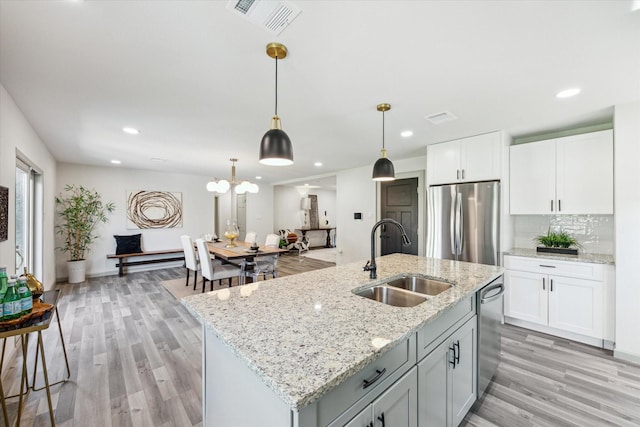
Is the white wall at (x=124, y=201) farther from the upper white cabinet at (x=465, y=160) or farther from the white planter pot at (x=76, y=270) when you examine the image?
the upper white cabinet at (x=465, y=160)

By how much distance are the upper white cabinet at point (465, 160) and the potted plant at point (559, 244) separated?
3.19ft

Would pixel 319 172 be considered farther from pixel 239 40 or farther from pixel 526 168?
pixel 239 40

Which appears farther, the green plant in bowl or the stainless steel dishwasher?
the green plant in bowl

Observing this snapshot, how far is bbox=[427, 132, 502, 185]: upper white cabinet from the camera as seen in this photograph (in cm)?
338

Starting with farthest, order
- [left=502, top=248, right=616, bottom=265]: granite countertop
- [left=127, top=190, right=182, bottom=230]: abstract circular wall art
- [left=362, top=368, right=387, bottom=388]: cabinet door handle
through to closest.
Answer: [left=127, top=190, right=182, bottom=230]: abstract circular wall art
[left=502, top=248, right=616, bottom=265]: granite countertop
[left=362, top=368, right=387, bottom=388]: cabinet door handle

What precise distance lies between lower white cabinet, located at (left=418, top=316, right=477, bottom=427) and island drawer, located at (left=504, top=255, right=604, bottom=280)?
1.87 metres

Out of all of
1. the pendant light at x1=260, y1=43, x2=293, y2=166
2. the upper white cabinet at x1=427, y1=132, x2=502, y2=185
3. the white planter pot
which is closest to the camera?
the pendant light at x1=260, y1=43, x2=293, y2=166

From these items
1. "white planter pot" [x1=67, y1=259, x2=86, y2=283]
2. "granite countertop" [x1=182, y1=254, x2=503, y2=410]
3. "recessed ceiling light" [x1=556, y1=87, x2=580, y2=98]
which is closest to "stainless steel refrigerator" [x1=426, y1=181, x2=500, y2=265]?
"recessed ceiling light" [x1=556, y1=87, x2=580, y2=98]

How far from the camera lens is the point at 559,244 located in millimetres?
3215

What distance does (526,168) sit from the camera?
3328 millimetres

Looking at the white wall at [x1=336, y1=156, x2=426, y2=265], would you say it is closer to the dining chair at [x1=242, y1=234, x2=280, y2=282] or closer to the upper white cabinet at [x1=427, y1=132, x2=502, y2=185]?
the upper white cabinet at [x1=427, y1=132, x2=502, y2=185]

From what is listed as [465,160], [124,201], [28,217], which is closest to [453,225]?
[465,160]

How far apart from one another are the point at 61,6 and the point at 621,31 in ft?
9.94

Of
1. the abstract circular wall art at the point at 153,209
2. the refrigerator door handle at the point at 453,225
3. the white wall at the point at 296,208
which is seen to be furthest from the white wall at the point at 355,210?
the abstract circular wall art at the point at 153,209
